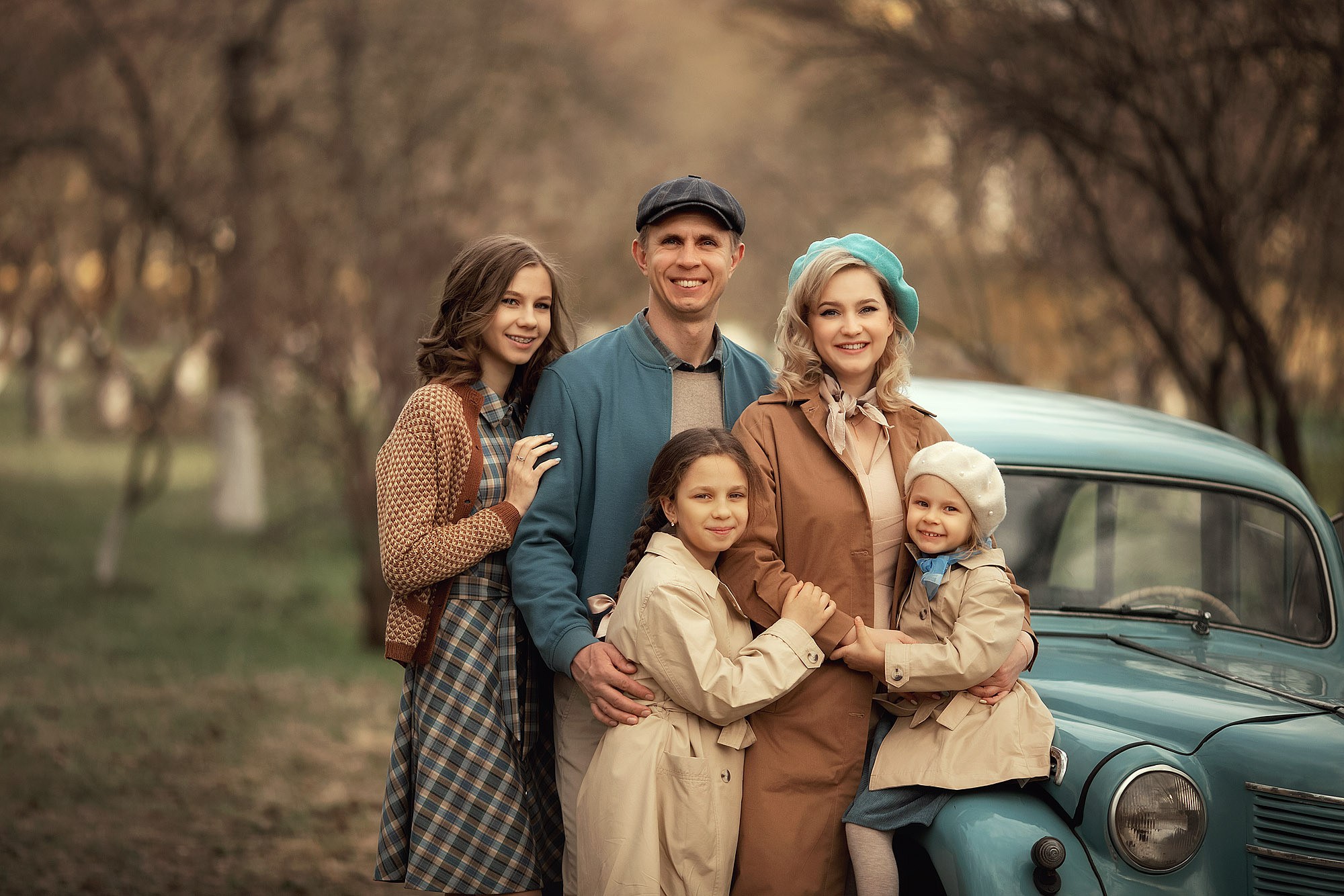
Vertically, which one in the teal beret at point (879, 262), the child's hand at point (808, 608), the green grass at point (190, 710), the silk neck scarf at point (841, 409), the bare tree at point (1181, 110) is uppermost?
the bare tree at point (1181, 110)

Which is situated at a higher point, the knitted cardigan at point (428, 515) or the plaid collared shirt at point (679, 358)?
the plaid collared shirt at point (679, 358)

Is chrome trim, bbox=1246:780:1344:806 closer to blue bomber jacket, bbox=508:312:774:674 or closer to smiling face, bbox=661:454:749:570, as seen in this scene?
smiling face, bbox=661:454:749:570

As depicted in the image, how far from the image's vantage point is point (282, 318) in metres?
11.9

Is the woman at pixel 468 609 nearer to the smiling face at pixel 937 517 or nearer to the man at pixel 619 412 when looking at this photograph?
the man at pixel 619 412

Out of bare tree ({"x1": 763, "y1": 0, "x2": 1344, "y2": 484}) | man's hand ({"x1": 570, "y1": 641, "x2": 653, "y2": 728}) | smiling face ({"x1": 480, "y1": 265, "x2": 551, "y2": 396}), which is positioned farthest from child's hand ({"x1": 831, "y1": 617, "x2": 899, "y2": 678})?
bare tree ({"x1": 763, "y1": 0, "x2": 1344, "y2": 484})

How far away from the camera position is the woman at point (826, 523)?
9.81ft

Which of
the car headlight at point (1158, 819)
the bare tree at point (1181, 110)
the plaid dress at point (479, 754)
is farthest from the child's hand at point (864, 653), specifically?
the bare tree at point (1181, 110)

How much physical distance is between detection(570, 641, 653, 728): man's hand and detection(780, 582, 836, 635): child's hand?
0.40 m

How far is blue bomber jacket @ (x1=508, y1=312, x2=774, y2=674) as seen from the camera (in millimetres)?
3297

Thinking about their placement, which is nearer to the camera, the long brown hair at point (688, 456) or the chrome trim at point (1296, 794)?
the chrome trim at point (1296, 794)

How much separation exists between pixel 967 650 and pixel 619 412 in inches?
44.8

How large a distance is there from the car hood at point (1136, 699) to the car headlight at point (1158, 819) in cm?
9

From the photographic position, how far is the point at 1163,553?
402 centimetres

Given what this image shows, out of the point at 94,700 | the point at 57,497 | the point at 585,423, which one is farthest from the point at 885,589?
the point at 57,497
